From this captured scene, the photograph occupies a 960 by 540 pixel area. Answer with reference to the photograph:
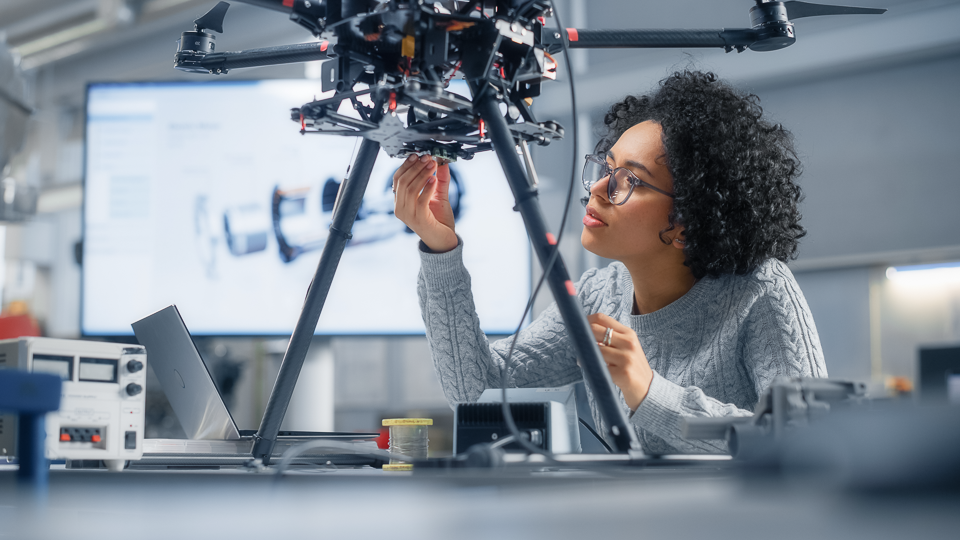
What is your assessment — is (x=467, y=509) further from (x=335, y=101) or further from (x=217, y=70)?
(x=217, y=70)

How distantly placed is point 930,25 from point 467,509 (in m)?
2.14

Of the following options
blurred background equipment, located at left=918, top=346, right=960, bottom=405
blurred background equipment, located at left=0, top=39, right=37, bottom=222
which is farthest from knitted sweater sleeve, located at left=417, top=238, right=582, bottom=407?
blurred background equipment, located at left=0, top=39, right=37, bottom=222

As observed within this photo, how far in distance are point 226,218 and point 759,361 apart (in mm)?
1215

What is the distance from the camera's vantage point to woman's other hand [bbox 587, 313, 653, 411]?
2.84 feet

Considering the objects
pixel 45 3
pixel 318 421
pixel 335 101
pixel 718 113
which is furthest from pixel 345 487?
pixel 45 3

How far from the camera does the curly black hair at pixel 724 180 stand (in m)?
1.23

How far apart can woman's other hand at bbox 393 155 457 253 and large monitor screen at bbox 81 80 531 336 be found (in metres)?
Result: 0.64

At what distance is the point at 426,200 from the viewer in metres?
0.99

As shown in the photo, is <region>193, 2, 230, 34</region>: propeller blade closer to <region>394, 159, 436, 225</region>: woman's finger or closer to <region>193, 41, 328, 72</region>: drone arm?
<region>193, 41, 328, 72</region>: drone arm

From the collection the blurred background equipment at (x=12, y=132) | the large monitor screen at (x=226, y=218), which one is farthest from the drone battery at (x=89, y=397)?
the blurred background equipment at (x=12, y=132)

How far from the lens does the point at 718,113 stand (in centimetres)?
129

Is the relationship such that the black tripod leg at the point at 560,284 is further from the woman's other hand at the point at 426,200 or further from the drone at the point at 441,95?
the woman's other hand at the point at 426,200

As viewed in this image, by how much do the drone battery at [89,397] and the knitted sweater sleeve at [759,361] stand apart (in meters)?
0.60

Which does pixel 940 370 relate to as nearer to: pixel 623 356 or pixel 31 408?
pixel 623 356
